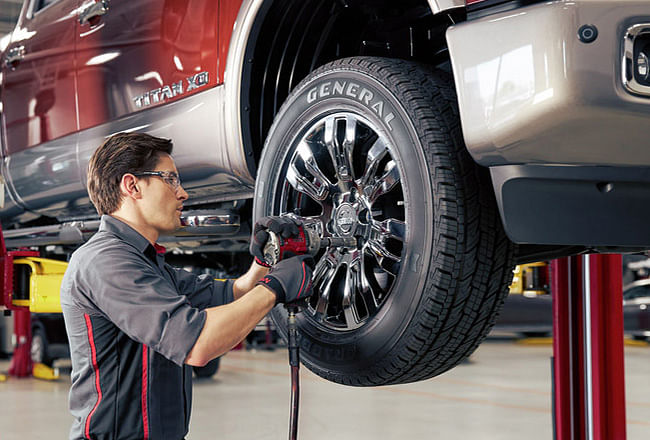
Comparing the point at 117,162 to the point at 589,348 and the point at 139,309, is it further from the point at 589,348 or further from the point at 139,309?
the point at 589,348

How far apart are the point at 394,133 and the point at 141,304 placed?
611 mm

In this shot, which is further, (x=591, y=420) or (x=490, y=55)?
(x=591, y=420)

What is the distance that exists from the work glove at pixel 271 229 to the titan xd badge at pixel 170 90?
0.57 metres

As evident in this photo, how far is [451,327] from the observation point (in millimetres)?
1649

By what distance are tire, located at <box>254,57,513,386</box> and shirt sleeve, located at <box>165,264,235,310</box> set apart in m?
0.16

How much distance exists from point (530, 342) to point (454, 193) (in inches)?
439

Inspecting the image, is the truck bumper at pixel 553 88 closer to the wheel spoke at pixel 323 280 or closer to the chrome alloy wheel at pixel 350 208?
the chrome alloy wheel at pixel 350 208

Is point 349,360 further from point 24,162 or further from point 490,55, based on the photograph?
point 24,162

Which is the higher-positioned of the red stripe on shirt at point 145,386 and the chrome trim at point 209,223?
the chrome trim at point 209,223

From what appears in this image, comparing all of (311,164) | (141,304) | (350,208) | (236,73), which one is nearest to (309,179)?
(311,164)

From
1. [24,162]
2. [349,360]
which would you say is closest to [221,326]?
[349,360]

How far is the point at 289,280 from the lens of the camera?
1600 millimetres

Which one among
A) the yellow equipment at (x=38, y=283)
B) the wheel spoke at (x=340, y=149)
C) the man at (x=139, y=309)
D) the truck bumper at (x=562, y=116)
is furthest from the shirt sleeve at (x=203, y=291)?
the yellow equipment at (x=38, y=283)

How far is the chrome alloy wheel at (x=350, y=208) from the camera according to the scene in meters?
1.70
